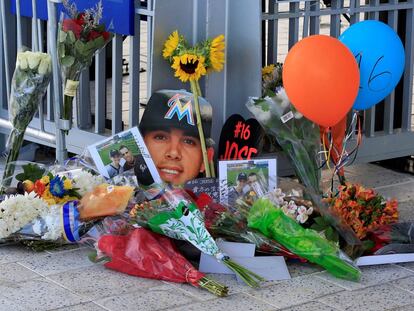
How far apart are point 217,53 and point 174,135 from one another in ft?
1.60

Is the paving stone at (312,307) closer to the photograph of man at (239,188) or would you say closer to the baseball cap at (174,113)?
the photograph of man at (239,188)

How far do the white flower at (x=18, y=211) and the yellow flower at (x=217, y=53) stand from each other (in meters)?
1.10

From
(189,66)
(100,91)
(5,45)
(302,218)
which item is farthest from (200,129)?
(5,45)

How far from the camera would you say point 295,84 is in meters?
4.75

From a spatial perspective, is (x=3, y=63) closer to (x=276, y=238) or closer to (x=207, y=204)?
(x=207, y=204)

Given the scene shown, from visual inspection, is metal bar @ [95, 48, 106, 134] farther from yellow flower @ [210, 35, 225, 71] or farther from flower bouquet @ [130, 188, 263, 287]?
flower bouquet @ [130, 188, 263, 287]

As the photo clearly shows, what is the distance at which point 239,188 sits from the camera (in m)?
5.04

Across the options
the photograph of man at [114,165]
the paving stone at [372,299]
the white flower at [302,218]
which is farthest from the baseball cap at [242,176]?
the paving stone at [372,299]

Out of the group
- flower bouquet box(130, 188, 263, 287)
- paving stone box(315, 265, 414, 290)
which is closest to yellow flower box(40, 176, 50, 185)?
flower bouquet box(130, 188, 263, 287)

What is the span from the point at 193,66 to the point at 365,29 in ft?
2.86

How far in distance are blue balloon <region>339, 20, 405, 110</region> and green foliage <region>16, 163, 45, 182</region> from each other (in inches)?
66.1

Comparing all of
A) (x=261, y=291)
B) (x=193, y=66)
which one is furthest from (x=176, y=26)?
(x=261, y=291)

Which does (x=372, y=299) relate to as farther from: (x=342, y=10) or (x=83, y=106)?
(x=83, y=106)

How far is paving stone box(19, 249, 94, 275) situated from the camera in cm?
467
